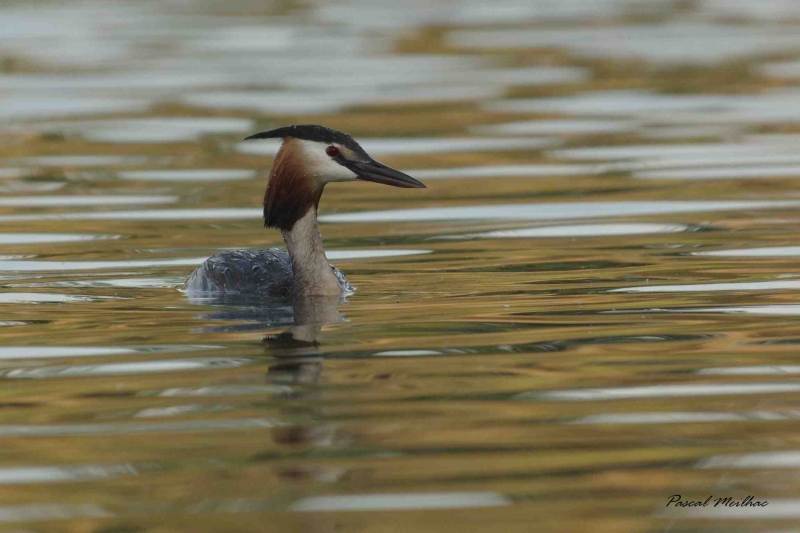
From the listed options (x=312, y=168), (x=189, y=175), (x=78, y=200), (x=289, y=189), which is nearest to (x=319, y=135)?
(x=312, y=168)

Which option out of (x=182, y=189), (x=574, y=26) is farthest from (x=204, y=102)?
(x=574, y=26)

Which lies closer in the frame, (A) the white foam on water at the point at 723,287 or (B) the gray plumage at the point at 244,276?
(A) the white foam on water at the point at 723,287

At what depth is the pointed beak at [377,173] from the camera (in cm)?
1084

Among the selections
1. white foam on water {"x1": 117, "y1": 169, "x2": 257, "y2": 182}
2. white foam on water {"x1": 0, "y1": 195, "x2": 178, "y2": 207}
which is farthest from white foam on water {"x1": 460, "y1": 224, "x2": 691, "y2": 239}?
white foam on water {"x1": 117, "y1": 169, "x2": 257, "y2": 182}

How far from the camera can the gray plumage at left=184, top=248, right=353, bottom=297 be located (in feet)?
35.9

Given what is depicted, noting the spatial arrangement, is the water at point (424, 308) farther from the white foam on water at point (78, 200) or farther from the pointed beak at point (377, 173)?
the pointed beak at point (377, 173)

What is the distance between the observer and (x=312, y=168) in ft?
36.0

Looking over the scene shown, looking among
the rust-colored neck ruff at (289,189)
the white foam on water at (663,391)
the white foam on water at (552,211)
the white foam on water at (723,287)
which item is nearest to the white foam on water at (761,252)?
the white foam on water at (723,287)

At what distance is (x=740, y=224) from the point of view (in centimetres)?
1297

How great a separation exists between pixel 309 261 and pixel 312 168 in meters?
0.58

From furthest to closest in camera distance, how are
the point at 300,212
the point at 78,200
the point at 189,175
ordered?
the point at 189,175 → the point at 78,200 → the point at 300,212

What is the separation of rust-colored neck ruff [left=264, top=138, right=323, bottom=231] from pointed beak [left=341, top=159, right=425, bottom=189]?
305 millimetres

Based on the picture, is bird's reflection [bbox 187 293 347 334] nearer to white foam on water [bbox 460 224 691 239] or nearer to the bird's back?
the bird's back

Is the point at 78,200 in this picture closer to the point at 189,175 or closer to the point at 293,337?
the point at 189,175
